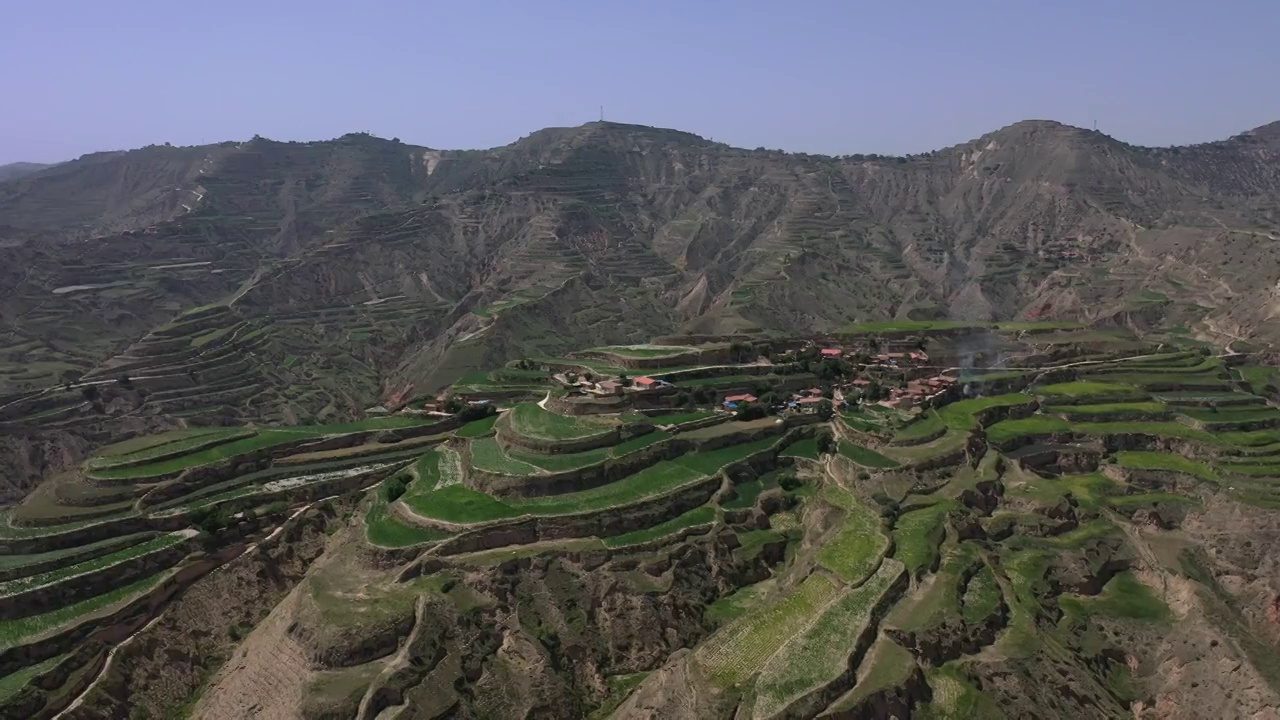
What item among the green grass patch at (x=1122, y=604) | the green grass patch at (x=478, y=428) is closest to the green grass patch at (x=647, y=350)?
the green grass patch at (x=478, y=428)

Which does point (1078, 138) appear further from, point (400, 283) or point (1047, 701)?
point (1047, 701)

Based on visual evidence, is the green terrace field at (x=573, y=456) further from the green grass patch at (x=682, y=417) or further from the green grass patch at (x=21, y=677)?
the green grass patch at (x=21, y=677)

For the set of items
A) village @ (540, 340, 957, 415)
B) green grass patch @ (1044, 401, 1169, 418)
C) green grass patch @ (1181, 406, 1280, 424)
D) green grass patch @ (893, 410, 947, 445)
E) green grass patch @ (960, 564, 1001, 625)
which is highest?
village @ (540, 340, 957, 415)

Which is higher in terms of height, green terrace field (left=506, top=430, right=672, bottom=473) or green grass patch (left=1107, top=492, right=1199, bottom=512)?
green terrace field (left=506, top=430, right=672, bottom=473)

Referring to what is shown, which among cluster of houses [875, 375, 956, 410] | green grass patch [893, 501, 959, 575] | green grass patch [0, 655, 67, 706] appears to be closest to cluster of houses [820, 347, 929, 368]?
cluster of houses [875, 375, 956, 410]

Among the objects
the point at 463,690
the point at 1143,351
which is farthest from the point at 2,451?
the point at 1143,351

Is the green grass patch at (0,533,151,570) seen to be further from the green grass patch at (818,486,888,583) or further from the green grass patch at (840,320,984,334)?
the green grass patch at (840,320,984,334)
